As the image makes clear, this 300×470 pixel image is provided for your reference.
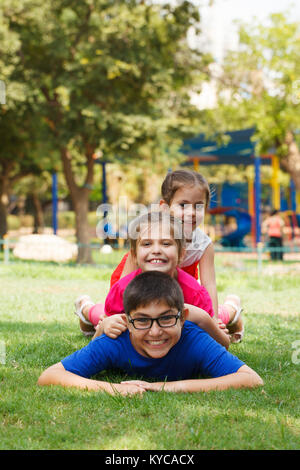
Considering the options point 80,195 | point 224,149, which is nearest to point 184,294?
point 80,195

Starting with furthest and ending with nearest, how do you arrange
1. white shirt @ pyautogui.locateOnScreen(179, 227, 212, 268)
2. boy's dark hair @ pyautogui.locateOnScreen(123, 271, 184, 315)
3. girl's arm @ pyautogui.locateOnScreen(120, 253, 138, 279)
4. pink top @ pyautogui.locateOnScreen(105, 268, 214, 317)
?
white shirt @ pyautogui.locateOnScreen(179, 227, 212, 268) → girl's arm @ pyautogui.locateOnScreen(120, 253, 138, 279) → pink top @ pyautogui.locateOnScreen(105, 268, 214, 317) → boy's dark hair @ pyautogui.locateOnScreen(123, 271, 184, 315)

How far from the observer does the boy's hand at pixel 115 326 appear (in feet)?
12.3

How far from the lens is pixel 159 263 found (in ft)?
12.6

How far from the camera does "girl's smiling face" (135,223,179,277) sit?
3838mm

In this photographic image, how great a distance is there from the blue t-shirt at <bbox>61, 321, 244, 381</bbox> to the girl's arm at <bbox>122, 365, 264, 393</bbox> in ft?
0.25

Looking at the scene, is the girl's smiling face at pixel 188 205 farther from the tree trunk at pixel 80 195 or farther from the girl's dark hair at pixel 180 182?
the tree trunk at pixel 80 195

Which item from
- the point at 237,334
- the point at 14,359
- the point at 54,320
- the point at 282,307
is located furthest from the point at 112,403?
the point at 282,307

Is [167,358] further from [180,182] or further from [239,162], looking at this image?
[239,162]

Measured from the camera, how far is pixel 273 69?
17.5 metres

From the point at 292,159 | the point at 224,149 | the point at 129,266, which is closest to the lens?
the point at 129,266

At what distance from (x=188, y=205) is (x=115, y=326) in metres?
1.18

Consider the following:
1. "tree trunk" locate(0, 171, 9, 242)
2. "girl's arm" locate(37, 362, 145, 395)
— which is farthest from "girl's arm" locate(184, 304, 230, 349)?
"tree trunk" locate(0, 171, 9, 242)

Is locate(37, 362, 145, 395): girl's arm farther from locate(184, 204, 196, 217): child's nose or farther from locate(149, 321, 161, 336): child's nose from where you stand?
locate(184, 204, 196, 217): child's nose

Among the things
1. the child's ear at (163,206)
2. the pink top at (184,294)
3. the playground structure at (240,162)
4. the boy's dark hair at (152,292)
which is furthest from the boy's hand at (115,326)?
the playground structure at (240,162)
